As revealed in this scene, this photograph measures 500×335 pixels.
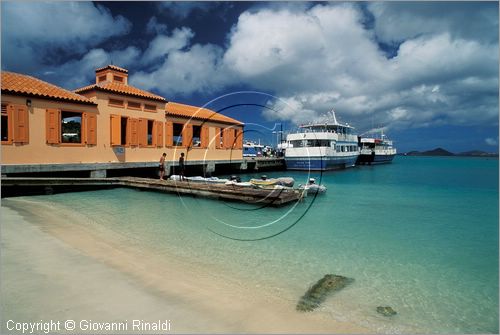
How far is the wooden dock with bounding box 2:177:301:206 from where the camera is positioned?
1359 centimetres

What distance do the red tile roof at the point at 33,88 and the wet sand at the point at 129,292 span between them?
34.6 feet

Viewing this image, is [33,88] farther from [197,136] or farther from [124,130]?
[197,136]

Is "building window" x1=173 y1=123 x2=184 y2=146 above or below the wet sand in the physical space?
above

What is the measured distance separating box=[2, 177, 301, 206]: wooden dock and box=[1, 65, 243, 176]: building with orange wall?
117 centimetres

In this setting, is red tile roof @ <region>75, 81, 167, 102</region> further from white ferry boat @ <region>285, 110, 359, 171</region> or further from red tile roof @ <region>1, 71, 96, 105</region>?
white ferry boat @ <region>285, 110, 359, 171</region>

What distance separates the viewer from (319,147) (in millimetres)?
37562

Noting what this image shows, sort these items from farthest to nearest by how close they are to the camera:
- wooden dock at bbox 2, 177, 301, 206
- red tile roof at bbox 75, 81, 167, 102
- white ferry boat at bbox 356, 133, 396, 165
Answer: white ferry boat at bbox 356, 133, 396, 165
red tile roof at bbox 75, 81, 167, 102
wooden dock at bbox 2, 177, 301, 206

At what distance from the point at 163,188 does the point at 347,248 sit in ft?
37.1

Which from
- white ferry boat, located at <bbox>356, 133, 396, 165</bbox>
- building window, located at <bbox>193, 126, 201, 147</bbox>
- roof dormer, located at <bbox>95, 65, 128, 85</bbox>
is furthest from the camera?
white ferry boat, located at <bbox>356, 133, 396, 165</bbox>

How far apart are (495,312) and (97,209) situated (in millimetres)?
12392

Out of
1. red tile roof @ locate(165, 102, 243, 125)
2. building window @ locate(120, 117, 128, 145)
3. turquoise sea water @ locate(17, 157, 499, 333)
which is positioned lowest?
turquoise sea water @ locate(17, 157, 499, 333)

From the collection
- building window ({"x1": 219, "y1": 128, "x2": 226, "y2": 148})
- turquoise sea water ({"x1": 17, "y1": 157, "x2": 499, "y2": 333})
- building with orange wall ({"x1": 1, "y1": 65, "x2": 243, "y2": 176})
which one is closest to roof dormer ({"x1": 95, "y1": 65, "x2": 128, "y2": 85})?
building with orange wall ({"x1": 1, "y1": 65, "x2": 243, "y2": 176})

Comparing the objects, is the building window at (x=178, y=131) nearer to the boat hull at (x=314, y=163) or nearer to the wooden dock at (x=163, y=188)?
the wooden dock at (x=163, y=188)

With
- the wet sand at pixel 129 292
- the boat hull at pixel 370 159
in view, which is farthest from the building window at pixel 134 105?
the boat hull at pixel 370 159
